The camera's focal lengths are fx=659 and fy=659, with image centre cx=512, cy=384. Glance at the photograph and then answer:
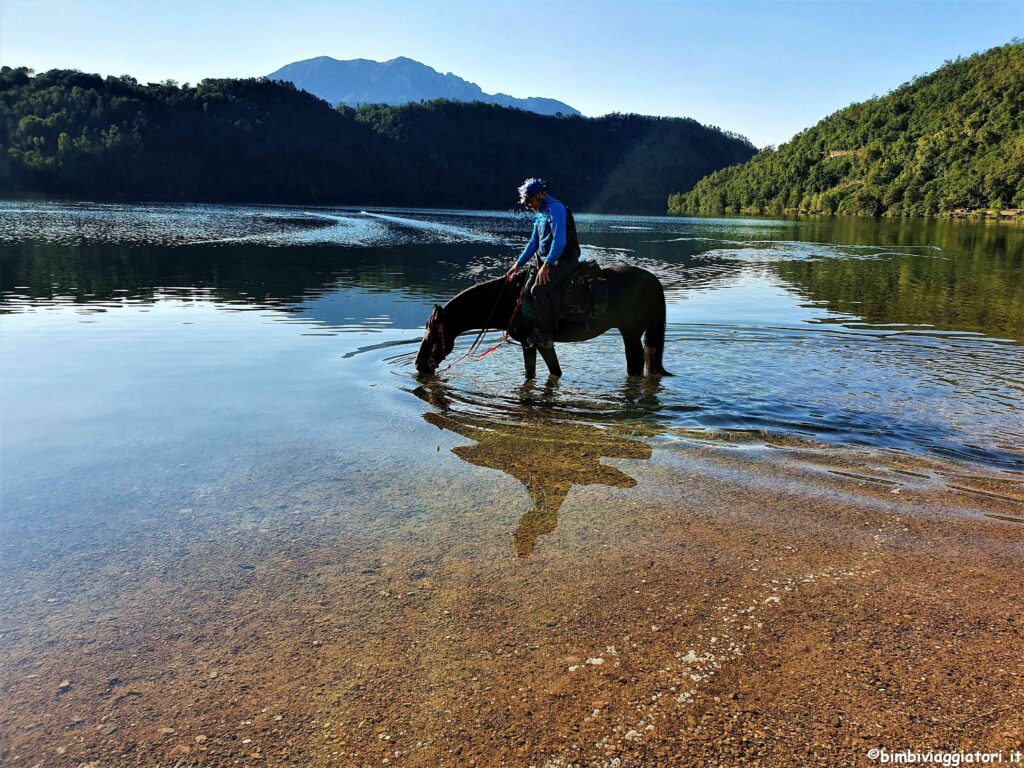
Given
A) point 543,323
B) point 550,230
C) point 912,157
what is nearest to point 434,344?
point 543,323

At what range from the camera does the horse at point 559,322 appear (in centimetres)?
1092

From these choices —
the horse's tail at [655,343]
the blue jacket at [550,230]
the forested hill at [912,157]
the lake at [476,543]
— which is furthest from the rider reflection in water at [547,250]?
the forested hill at [912,157]

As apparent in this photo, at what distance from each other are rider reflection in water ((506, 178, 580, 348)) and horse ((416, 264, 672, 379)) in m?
0.32

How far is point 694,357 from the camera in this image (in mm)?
12898

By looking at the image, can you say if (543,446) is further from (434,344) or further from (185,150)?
(185,150)

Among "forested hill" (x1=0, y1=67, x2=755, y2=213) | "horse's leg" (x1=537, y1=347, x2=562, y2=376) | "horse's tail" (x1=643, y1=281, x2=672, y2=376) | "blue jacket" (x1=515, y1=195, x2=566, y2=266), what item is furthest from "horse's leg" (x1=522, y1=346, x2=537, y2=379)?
"forested hill" (x1=0, y1=67, x2=755, y2=213)

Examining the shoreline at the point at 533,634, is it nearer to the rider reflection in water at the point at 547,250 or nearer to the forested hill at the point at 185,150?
the rider reflection in water at the point at 547,250

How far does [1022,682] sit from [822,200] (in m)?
164

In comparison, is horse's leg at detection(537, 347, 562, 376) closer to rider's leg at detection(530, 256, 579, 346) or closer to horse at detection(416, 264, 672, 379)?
horse at detection(416, 264, 672, 379)

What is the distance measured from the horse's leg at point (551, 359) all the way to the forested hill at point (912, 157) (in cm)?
12070

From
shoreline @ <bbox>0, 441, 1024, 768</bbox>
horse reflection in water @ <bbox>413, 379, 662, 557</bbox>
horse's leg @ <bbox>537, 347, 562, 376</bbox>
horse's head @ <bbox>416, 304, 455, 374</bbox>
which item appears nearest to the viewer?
shoreline @ <bbox>0, 441, 1024, 768</bbox>

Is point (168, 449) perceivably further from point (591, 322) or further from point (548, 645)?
point (591, 322)

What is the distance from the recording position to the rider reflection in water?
9.95m

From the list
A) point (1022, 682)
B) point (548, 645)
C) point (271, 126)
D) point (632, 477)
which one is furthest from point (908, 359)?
point (271, 126)
